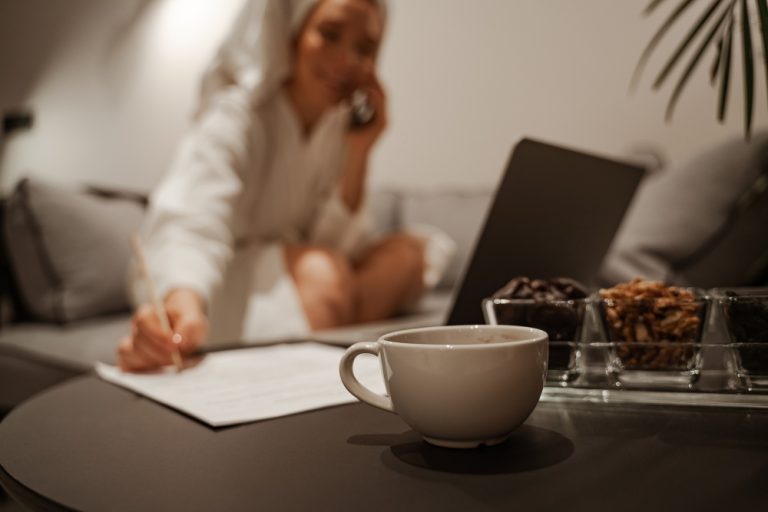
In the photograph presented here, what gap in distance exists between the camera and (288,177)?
1570 millimetres

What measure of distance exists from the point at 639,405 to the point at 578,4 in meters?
2.02

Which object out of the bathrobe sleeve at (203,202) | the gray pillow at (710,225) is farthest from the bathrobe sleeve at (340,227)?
the gray pillow at (710,225)

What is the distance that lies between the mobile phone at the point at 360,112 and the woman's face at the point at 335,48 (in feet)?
0.58

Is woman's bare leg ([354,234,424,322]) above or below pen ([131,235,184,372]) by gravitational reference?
below

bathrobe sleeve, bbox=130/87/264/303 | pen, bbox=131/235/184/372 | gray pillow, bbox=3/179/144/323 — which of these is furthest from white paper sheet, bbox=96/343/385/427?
gray pillow, bbox=3/179/144/323

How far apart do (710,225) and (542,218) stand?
3.16 ft

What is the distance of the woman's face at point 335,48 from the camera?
1477 millimetres

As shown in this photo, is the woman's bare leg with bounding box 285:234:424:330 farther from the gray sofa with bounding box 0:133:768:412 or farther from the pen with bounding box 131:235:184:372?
the pen with bounding box 131:235:184:372

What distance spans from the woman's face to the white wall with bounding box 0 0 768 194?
0.47 m

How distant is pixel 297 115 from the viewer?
1.58 meters

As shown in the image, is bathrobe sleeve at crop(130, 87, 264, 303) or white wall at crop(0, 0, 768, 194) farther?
white wall at crop(0, 0, 768, 194)

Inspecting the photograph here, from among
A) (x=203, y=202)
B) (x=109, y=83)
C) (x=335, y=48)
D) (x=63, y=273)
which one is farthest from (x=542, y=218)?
(x=109, y=83)

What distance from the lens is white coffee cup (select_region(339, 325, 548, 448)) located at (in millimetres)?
371

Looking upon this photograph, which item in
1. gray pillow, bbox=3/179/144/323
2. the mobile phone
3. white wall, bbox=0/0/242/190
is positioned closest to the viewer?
the mobile phone
